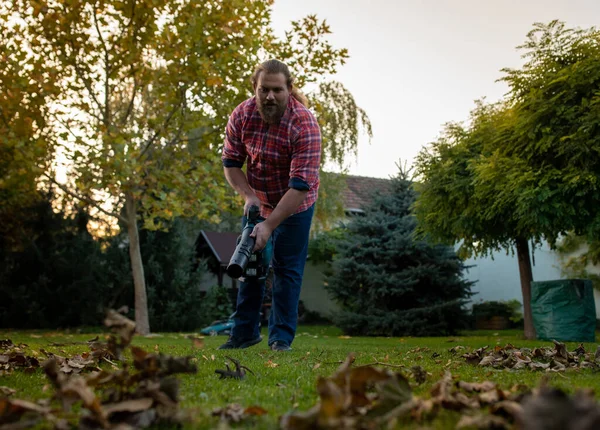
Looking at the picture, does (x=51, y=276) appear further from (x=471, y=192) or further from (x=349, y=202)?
(x=349, y=202)

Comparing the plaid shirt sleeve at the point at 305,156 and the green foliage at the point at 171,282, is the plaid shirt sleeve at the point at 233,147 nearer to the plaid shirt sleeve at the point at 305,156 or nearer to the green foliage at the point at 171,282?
the plaid shirt sleeve at the point at 305,156

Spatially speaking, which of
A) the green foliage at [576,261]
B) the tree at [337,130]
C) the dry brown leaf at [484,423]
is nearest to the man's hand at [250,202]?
the dry brown leaf at [484,423]

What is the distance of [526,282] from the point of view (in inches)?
475

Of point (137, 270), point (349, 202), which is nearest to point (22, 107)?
point (137, 270)

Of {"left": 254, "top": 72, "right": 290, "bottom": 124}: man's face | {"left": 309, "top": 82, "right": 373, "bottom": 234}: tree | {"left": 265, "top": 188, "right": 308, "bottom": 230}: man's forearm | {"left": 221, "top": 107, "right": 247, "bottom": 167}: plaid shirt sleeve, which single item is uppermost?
{"left": 309, "top": 82, "right": 373, "bottom": 234}: tree

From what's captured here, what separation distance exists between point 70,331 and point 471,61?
34.4 ft

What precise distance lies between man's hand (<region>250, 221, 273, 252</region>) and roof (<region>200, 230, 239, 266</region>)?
15.2 metres

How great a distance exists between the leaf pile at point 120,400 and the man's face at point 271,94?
289 cm

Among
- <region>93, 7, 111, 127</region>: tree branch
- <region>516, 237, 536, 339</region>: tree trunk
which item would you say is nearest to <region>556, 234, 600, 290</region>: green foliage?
<region>516, 237, 536, 339</region>: tree trunk

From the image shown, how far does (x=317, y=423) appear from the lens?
1.39 m

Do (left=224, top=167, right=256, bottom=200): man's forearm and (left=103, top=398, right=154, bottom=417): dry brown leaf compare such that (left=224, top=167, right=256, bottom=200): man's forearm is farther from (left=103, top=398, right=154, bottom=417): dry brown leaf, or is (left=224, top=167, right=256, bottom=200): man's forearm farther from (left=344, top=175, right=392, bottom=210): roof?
(left=344, top=175, right=392, bottom=210): roof

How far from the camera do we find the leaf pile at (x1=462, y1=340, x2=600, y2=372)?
125 inches

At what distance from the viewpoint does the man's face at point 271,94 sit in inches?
177

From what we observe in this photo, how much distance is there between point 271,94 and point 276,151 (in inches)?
18.3
